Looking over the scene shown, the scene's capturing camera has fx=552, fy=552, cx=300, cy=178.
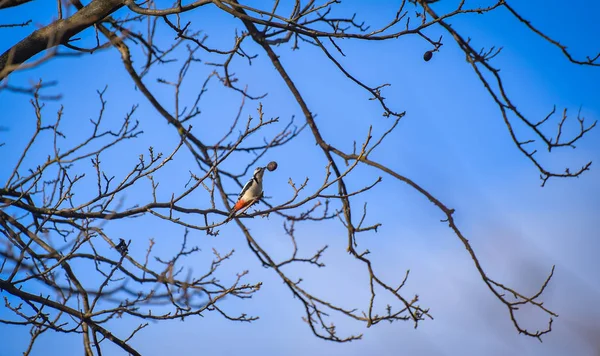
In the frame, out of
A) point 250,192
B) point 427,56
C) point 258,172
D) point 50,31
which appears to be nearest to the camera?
point 50,31

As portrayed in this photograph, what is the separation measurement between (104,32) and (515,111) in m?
3.38

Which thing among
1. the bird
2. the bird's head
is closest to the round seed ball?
the bird

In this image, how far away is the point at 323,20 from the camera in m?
4.08

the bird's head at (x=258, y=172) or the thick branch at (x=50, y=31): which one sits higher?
the bird's head at (x=258, y=172)

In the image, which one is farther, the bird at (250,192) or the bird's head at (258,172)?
the bird's head at (258,172)

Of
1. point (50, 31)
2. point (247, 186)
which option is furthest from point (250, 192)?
point (50, 31)

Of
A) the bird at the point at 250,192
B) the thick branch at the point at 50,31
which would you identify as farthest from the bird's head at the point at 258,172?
the thick branch at the point at 50,31

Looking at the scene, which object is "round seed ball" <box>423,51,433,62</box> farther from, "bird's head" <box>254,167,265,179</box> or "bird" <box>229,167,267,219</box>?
"bird's head" <box>254,167,265,179</box>

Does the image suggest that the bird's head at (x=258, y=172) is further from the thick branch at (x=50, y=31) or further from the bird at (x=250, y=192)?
the thick branch at (x=50, y=31)

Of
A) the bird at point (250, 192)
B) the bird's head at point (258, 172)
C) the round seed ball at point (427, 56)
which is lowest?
the bird at point (250, 192)

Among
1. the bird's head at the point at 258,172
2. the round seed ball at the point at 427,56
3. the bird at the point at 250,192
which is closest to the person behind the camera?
the round seed ball at the point at 427,56

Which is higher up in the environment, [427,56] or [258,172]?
[258,172]

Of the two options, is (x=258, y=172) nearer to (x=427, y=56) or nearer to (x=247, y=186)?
(x=247, y=186)

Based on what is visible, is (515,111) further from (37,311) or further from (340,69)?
(37,311)
